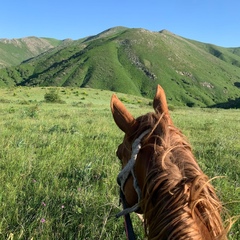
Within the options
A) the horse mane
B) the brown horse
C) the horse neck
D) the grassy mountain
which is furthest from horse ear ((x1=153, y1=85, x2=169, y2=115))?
the grassy mountain

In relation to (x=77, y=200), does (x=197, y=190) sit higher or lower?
higher

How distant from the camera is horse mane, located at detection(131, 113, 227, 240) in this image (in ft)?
4.61

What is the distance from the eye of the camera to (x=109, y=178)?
16.0ft

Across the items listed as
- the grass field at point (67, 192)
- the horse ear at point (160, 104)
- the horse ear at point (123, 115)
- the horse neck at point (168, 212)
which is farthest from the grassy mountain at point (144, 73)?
the horse neck at point (168, 212)

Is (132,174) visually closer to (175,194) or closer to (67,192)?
(175,194)

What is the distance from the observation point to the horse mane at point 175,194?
1406mm

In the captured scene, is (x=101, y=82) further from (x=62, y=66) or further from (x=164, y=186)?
(x=164, y=186)

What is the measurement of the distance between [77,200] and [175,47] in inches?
8058

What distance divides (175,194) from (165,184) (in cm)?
10

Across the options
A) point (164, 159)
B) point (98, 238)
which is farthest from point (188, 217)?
point (98, 238)

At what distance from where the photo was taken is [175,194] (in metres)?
1.49

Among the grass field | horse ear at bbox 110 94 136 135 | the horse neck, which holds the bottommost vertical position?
the grass field

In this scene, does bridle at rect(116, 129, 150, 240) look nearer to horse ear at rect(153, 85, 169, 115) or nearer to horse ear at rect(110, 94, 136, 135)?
horse ear at rect(110, 94, 136, 135)

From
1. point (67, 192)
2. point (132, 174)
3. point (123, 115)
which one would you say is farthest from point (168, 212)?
point (67, 192)
